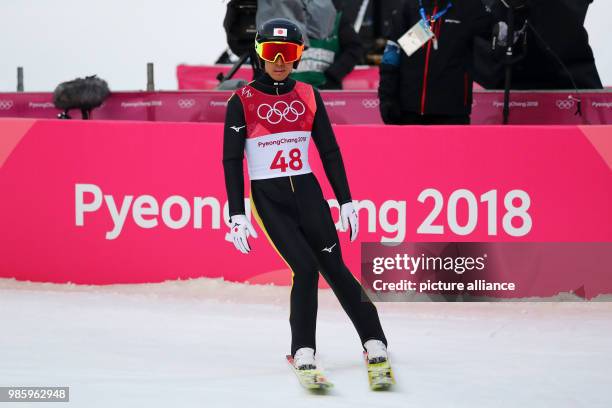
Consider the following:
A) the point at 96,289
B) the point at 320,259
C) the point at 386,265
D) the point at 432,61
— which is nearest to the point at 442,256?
the point at 386,265

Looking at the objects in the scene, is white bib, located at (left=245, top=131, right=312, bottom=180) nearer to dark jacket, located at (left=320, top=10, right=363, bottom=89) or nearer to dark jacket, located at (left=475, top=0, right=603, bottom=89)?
dark jacket, located at (left=475, top=0, right=603, bottom=89)

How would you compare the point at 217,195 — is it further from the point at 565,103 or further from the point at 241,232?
the point at 565,103

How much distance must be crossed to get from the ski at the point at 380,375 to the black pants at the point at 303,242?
7.2 inches

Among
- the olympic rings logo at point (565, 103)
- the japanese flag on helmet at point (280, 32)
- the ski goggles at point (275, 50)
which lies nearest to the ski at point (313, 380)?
the ski goggles at point (275, 50)

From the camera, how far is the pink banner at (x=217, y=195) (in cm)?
648

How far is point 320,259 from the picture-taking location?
4.91m

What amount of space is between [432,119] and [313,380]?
9.58 feet

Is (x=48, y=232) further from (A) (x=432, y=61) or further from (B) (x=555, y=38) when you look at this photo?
(B) (x=555, y=38)

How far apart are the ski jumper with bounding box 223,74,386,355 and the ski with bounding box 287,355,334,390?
0.63 feet

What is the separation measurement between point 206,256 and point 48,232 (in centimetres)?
108

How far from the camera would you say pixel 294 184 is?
4.86 metres

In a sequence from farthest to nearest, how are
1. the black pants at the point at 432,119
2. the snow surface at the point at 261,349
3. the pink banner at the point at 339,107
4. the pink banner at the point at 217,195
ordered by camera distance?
the pink banner at the point at 339,107 → the black pants at the point at 432,119 → the pink banner at the point at 217,195 → the snow surface at the point at 261,349

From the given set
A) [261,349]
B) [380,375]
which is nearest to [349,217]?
[380,375]

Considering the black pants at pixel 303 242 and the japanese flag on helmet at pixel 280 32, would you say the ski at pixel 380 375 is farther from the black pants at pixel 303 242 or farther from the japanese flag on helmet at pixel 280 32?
the japanese flag on helmet at pixel 280 32
